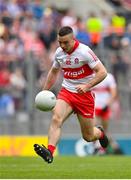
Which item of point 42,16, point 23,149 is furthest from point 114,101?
point 42,16

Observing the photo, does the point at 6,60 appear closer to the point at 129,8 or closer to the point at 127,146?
the point at 127,146

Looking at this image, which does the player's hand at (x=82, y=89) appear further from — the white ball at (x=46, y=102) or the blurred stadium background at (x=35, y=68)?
the blurred stadium background at (x=35, y=68)

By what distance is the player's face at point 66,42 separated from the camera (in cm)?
1436

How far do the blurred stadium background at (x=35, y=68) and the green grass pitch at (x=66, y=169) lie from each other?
527cm

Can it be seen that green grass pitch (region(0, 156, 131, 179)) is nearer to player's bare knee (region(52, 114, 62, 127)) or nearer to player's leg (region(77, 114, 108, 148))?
player's leg (region(77, 114, 108, 148))

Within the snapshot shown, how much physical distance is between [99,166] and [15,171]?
2.08 m

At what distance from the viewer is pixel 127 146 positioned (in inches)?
947

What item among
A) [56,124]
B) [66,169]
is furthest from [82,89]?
[66,169]

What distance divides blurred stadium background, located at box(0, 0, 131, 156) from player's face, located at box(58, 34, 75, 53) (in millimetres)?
8387

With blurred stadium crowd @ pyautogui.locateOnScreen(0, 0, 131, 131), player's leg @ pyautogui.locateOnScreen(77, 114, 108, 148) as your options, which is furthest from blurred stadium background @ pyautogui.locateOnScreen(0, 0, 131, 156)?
player's leg @ pyautogui.locateOnScreen(77, 114, 108, 148)

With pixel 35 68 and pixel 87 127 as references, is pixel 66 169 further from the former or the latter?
pixel 35 68

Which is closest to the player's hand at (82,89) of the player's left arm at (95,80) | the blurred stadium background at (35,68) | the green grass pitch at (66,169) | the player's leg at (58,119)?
the player's left arm at (95,80)

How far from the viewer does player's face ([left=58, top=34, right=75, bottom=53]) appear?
14.4 metres

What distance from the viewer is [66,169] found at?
15.0 m
